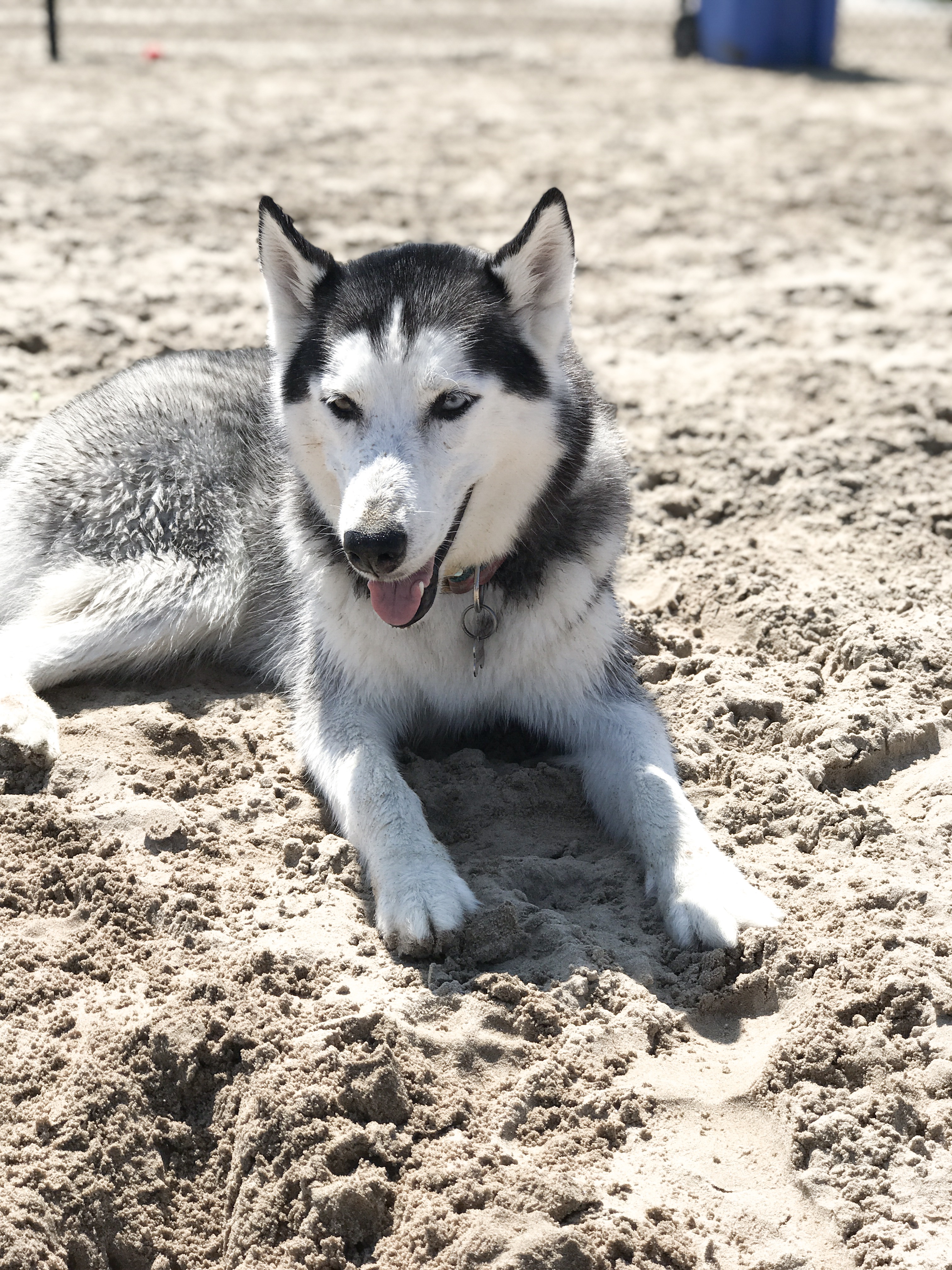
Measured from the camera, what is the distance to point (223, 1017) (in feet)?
8.63

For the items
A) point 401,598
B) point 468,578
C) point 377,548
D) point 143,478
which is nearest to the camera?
point 377,548

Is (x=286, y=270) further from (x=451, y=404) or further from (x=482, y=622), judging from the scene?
(x=482, y=622)

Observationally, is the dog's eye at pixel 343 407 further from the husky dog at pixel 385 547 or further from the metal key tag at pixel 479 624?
the metal key tag at pixel 479 624

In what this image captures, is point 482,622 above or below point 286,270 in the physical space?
below

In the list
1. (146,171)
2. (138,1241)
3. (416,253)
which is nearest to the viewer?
(138,1241)

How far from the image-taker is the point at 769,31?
40.1 ft

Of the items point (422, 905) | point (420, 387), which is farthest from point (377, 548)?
point (422, 905)

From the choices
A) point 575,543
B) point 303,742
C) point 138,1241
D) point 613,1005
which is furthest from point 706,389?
point 138,1241

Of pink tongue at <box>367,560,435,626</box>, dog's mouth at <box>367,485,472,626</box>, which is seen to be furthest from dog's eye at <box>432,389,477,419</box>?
pink tongue at <box>367,560,435,626</box>

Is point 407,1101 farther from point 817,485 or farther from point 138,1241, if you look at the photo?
point 817,485

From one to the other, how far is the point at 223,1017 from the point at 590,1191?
2.74 ft

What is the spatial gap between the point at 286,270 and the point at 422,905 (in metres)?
1.82

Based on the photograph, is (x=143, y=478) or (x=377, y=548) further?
(x=143, y=478)

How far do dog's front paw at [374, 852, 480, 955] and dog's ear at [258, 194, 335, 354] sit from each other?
5.06ft
